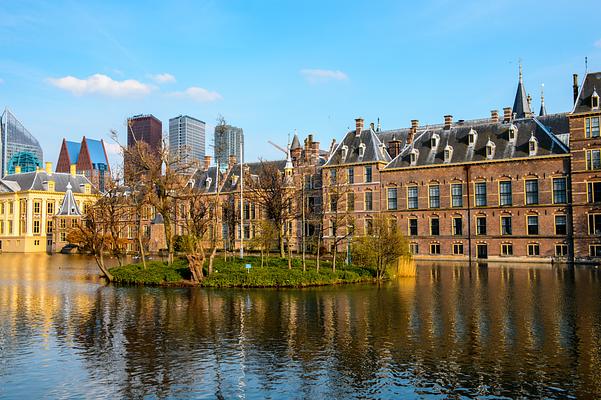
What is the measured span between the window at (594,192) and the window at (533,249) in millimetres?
6842

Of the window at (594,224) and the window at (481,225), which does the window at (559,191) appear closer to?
the window at (594,224)

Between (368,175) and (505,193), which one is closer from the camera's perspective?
(505,193)

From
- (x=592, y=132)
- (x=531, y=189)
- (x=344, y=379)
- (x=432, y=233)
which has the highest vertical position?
(x=592, y=132)

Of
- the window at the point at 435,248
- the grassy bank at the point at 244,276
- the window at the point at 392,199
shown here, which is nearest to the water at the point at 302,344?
the grassy bank at the point at 244,276

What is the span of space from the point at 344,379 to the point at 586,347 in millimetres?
8782

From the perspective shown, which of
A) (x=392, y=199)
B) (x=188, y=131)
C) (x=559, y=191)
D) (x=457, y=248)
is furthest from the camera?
(x=188, y=131)

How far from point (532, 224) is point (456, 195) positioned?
8.62m

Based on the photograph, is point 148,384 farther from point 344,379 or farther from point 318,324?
point 318,324

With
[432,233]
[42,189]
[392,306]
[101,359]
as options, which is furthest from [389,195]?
[42,189]

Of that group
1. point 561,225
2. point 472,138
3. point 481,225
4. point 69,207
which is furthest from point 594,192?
point 69,207

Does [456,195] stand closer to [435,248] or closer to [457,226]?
[457,226]

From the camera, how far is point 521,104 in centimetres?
7788

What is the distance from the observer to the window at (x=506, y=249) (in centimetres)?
5947

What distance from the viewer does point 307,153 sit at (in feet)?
246
